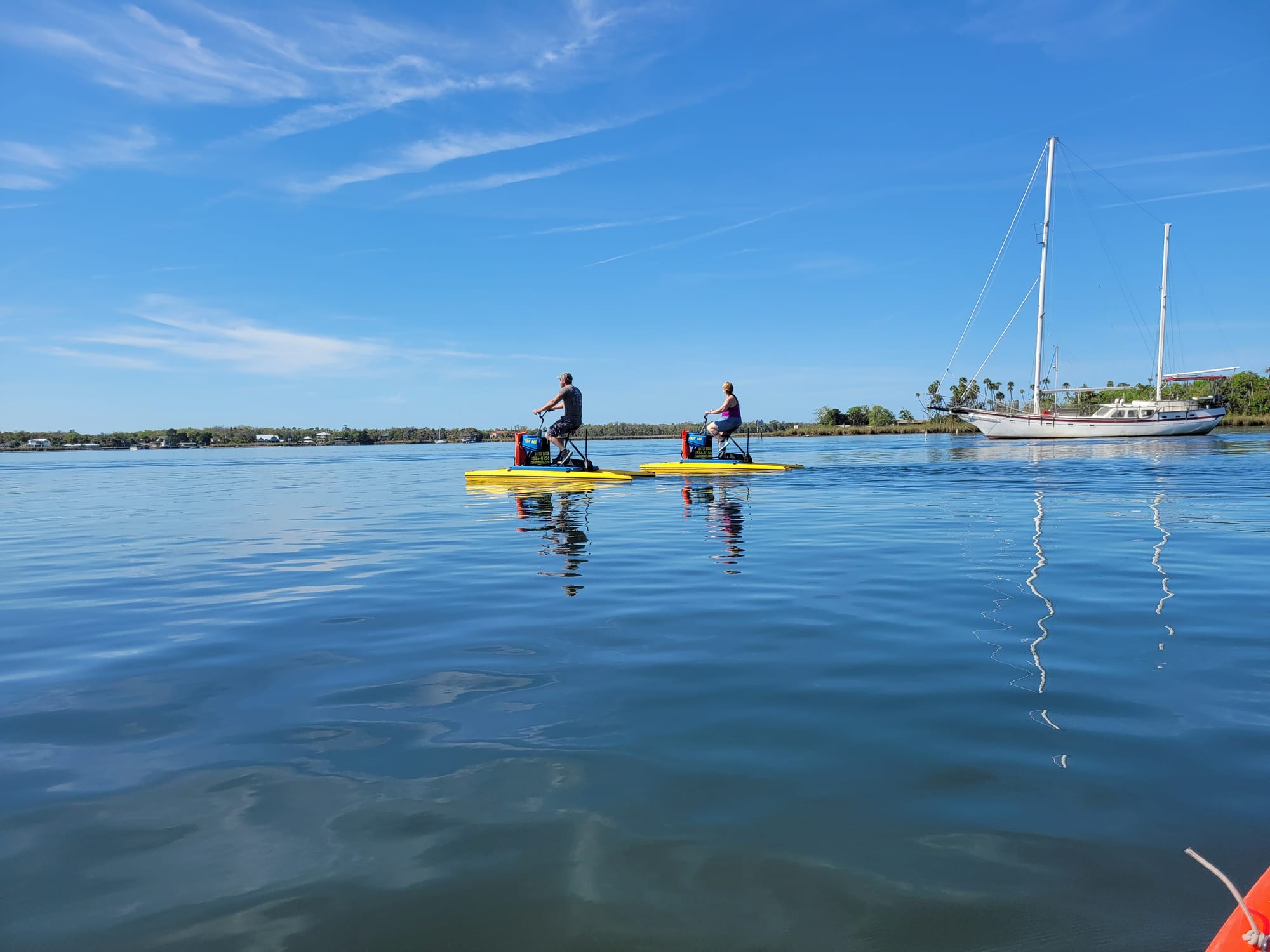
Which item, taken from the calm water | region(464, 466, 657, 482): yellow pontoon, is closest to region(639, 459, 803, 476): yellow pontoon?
region(464, 466, 657, 482): yellow pontoon

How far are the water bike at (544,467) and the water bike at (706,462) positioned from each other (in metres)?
3.03

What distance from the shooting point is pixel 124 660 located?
5.55m

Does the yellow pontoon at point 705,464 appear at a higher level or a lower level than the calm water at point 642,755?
higher

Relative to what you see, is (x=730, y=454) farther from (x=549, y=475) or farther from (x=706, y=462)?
(x=549, y=475)

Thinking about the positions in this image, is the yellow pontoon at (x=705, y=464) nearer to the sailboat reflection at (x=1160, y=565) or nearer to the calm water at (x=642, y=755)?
the sailboat reflection at (x=1160, y=565)

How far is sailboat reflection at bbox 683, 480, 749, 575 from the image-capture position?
31.4 feet

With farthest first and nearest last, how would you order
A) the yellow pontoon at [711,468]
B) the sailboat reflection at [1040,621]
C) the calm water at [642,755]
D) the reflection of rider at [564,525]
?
the yellow pontoon at [711,468] → the reflection of rider at [564,525] → the sailboat reflection at [1040,621] → the calm water at [642,755]

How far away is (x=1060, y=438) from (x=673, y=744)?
220 feet

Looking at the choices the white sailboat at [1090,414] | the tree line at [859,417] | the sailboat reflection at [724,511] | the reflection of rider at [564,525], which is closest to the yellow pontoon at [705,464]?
the sailboat reflection at [724,511]

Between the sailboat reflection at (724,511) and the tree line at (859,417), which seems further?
the tree line at (859,417)

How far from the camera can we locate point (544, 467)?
21.9 m

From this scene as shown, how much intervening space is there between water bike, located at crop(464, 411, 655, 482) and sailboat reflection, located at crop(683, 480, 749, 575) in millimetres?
2775

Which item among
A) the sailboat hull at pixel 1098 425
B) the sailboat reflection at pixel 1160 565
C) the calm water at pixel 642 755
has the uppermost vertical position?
the sailboat hull at pixel 1098 425

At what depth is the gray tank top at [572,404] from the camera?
19.4m
